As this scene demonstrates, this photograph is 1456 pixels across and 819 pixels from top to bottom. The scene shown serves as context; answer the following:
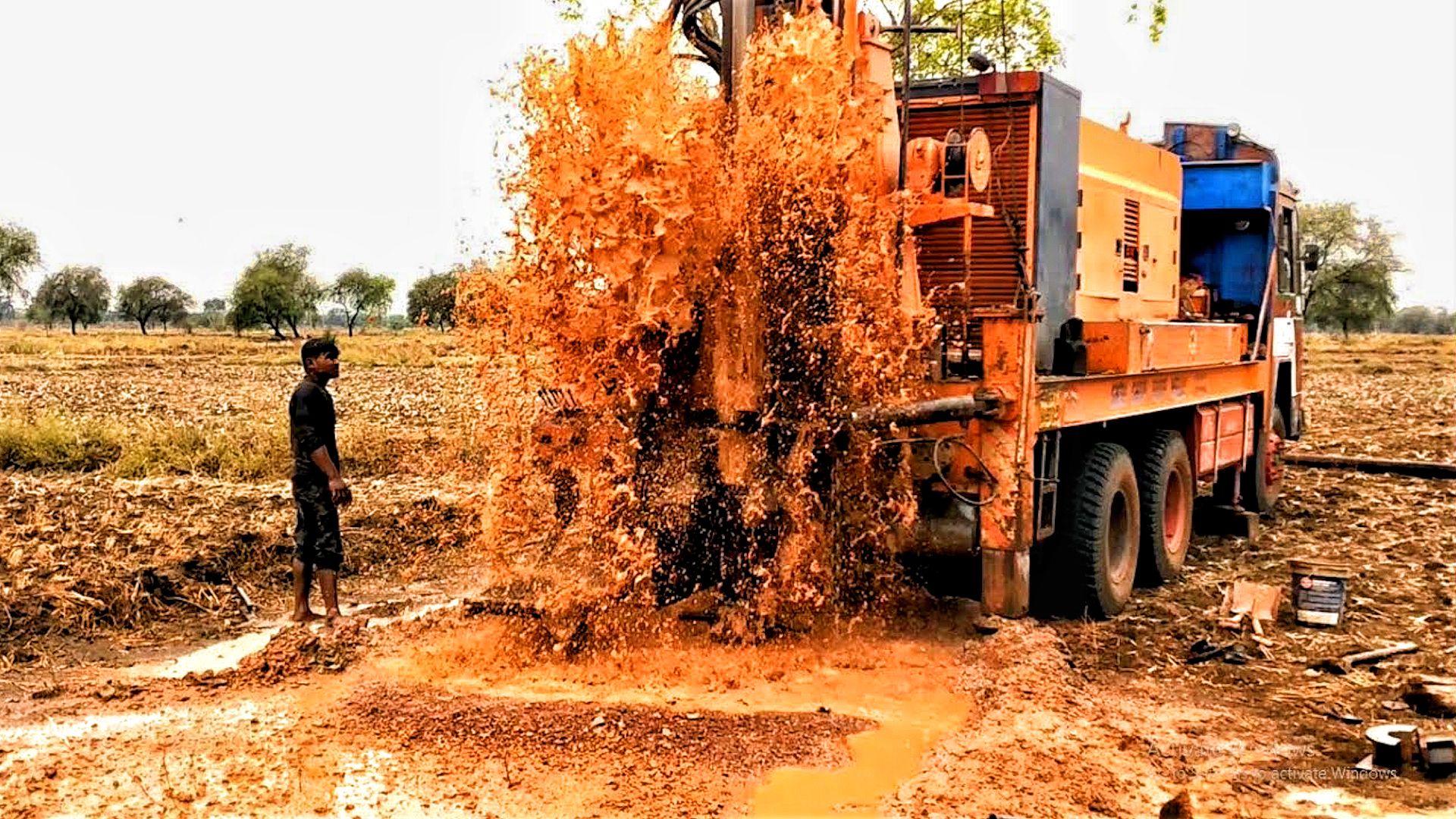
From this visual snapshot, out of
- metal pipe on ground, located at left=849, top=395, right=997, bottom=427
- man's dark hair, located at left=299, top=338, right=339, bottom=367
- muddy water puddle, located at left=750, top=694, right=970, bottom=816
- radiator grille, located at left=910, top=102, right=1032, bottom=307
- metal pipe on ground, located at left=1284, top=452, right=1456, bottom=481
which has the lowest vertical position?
muddy water puddle, located at left=750, top=694, right=970, bottom=816

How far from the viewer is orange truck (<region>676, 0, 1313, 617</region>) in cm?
669

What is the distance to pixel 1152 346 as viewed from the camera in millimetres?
7984

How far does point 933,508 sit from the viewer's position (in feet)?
22.7

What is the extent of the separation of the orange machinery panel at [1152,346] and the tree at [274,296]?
75.5 meters

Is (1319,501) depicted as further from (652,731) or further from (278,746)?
(278,746)

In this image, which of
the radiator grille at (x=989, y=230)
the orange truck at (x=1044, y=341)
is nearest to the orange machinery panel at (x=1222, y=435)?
the orange truck at (x=1044, y=341)

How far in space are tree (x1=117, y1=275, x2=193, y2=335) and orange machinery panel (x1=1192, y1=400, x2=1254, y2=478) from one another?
94.6 metres

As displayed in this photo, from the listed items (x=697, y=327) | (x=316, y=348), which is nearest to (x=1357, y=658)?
(x=697, y=327)

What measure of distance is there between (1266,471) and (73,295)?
91421 millimetres

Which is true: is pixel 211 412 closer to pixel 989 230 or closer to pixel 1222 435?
pixel 1222 435

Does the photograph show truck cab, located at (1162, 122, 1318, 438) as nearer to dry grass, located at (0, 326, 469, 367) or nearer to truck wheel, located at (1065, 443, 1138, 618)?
truck wheel, located at (1065, 443, 1138, 618)

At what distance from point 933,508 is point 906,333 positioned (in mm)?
996

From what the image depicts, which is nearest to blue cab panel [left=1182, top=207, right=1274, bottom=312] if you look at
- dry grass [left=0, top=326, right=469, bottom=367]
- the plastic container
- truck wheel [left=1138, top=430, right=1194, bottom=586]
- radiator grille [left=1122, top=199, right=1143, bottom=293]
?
radiator grille [left=1122, top=199, right=1143, bottom=293]

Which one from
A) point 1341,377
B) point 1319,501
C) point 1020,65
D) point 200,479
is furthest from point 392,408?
point 1341,377
